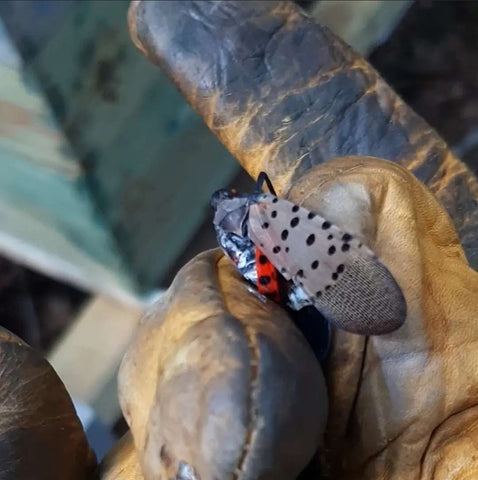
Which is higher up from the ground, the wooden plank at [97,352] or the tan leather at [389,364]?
the tan leather at [389,364]

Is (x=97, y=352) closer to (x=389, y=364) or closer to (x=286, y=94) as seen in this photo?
(x=286, y=94)

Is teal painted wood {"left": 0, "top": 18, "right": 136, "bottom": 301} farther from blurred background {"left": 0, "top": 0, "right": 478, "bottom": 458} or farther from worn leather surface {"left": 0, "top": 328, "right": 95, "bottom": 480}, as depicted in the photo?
worn leather surface {"left": 0, "top": 328, "right": 95, "bottom": 480}

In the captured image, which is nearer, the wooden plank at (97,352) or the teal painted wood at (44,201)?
the teal painted wood at (44,201)

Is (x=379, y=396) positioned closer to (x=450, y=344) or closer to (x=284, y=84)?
(x=450, y=344)

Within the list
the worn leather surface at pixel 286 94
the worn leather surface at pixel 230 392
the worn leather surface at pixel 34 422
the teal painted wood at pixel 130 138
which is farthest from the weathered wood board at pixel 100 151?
the worn leather surface at pixel 230 392

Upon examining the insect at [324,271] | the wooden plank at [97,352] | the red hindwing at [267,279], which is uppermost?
the insect at [324,271]

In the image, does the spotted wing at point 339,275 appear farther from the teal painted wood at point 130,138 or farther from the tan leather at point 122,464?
the teal painted wood at point 130,138

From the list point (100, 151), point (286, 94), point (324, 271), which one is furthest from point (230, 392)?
point (100, 151)
